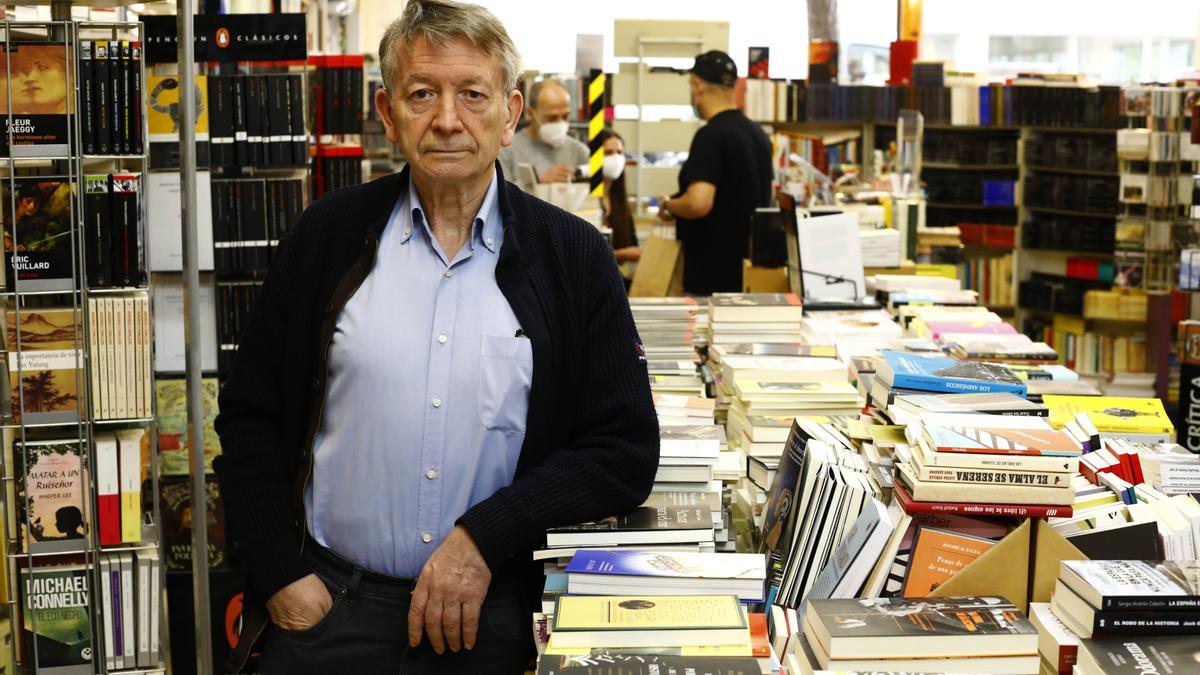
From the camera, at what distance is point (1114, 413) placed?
116 inches

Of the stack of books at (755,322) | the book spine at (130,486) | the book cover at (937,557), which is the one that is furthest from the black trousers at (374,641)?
the stack of books at (755,322)

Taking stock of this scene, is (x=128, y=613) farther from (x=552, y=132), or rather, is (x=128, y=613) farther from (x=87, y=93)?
(x=552, y=132)

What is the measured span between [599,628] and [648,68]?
743 centimetres

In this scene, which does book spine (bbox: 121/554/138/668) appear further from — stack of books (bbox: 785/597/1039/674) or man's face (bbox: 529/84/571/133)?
man's face (bbox: 529/84/571/133)

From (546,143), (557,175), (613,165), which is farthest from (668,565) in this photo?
(613,165)

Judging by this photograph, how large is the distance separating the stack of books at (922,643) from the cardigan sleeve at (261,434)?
0.80 meters

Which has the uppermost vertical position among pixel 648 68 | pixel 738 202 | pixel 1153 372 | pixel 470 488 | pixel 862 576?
pixel 648 68

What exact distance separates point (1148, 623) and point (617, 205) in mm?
5792

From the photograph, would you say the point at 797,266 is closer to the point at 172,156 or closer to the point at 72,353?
the point at 172,156

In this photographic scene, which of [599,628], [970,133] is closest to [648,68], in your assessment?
[970,133]

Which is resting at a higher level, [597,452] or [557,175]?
[557,175]

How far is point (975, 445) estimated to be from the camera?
2057 millimetres

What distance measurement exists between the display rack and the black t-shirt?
2.86 meters

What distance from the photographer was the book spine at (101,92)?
303 centimetres
